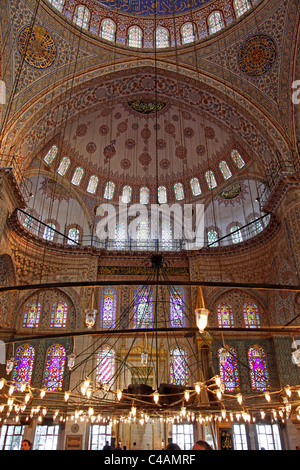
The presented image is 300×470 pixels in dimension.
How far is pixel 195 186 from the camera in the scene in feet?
49.3

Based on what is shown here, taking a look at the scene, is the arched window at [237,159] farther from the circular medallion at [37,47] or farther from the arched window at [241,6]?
the circular medallion at [37,47]

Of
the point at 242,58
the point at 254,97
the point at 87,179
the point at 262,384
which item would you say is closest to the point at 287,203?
the point at 254,97

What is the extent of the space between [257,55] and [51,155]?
7.99 m

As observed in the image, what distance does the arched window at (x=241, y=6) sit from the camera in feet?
37.2

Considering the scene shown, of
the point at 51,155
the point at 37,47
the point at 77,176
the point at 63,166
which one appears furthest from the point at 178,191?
the point at 37,47

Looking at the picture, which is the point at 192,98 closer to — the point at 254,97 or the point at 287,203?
the point at 254,97

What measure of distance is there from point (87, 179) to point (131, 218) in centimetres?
250

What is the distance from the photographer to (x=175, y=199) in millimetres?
15242

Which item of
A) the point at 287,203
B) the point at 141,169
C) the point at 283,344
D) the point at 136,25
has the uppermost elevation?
the point at 136,25

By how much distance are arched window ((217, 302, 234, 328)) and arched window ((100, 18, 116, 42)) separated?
1047cm

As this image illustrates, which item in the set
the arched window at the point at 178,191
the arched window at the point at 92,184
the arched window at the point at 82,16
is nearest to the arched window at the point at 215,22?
the arched window at the point at 82,16

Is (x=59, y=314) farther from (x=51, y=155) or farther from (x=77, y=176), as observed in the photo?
(x=51, y=155)

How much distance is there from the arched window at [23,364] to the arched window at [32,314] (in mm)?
792

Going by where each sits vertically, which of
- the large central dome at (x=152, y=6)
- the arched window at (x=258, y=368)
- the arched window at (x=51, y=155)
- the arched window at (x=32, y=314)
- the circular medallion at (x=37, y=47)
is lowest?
the arched window at (x=258, y=368)
